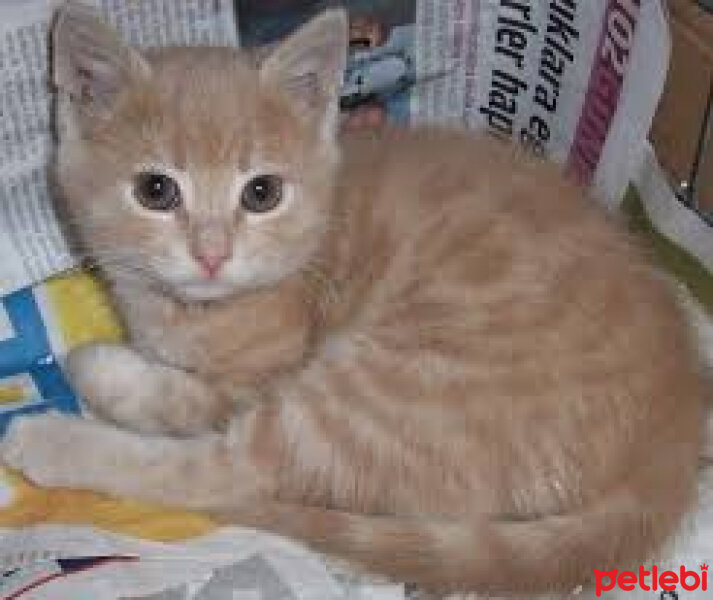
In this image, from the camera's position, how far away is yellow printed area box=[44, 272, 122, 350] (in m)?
1.78

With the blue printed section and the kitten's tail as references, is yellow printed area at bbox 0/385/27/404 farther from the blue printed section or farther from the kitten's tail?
the kitten's tail

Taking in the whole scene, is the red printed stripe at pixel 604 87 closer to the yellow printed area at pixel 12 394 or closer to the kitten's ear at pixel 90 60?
the kitten's ear at pixel 90 60

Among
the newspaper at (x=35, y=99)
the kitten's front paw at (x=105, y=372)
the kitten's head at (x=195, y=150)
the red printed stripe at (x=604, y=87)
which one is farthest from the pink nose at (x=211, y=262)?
the red printed stripe at (x=604, y=87)

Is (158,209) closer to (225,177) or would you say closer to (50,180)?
(225,177)

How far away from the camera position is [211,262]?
1396mm

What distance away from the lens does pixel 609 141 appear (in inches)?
71.5

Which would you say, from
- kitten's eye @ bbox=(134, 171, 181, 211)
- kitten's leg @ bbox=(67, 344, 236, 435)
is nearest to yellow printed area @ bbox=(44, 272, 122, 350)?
kitten's leg @ bbox=(67, 344, 236, 435)

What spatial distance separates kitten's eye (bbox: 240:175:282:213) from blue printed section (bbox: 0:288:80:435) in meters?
0.44

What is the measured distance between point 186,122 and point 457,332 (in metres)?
0.39

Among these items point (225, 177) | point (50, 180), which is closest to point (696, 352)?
point (225, 177)

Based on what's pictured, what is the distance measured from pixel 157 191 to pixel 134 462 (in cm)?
34

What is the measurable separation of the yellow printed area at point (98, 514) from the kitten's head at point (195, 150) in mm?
270

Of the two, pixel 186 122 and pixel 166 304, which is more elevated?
pixel 186 122

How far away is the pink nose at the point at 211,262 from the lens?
139 cm
